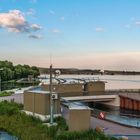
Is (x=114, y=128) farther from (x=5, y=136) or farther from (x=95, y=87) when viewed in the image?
(x=95, y=87)

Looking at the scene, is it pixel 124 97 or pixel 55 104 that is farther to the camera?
pixel 124 97

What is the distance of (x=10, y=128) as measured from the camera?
31609mm

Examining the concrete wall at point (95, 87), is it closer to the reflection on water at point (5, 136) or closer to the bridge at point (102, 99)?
the bridge at point (102, 99)

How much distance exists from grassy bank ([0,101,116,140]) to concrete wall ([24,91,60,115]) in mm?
1325

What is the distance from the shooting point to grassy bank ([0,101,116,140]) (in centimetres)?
2702

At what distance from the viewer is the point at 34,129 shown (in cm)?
3027

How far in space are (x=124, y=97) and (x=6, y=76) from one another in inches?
2239

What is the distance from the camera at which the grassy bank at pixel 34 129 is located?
27016mm

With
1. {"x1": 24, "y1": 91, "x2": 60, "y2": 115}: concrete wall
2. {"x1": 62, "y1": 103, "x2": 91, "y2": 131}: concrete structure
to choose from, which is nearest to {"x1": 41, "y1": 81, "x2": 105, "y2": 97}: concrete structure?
{"x1": 24, "y1": 91, "x2": 60, "y2": 115}: concrete wall

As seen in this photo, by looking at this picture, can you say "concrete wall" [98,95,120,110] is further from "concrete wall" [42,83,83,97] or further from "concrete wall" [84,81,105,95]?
"concrete wall" [42,83,83,97]

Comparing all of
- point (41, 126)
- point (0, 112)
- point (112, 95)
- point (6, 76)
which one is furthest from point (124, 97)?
point (6, 76)

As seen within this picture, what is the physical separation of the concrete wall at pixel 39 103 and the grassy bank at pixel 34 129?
1.33 meters

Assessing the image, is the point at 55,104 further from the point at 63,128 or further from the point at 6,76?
the point at 6,76

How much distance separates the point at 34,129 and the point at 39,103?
6881 mm
